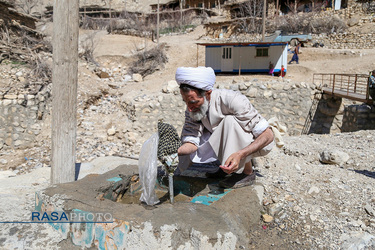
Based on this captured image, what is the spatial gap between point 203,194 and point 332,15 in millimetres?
23201

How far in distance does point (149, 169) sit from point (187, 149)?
37 cm

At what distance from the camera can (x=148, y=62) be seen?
16.5m

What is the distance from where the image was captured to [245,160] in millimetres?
2490

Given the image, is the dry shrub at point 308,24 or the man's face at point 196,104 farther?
the dry shrub at point 308,24

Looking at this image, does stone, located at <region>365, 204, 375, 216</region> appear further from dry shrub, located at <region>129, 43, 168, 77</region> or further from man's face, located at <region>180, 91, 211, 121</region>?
dry shrub, located at <region>129, 43, 168, 77</region>

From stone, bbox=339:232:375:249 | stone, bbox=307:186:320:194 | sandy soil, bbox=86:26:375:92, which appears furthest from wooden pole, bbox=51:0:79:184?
sandy soil, bbox=86:26:375:92

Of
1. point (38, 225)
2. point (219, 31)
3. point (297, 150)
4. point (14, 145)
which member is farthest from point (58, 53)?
point (219, 31)

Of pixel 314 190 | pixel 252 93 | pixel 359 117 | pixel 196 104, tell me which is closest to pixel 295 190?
pixel 314 190

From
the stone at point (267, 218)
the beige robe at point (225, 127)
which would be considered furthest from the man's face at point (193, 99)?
the stone at point (267, 218)

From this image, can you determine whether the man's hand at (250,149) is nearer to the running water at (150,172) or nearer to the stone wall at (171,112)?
the running water at (150,172)

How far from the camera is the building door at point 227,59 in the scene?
15255 mm

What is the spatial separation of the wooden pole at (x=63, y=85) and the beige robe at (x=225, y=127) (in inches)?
59.4

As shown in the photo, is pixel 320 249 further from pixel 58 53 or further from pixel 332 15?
pixel 332 15

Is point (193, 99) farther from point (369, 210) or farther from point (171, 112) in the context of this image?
point (171, 112)
